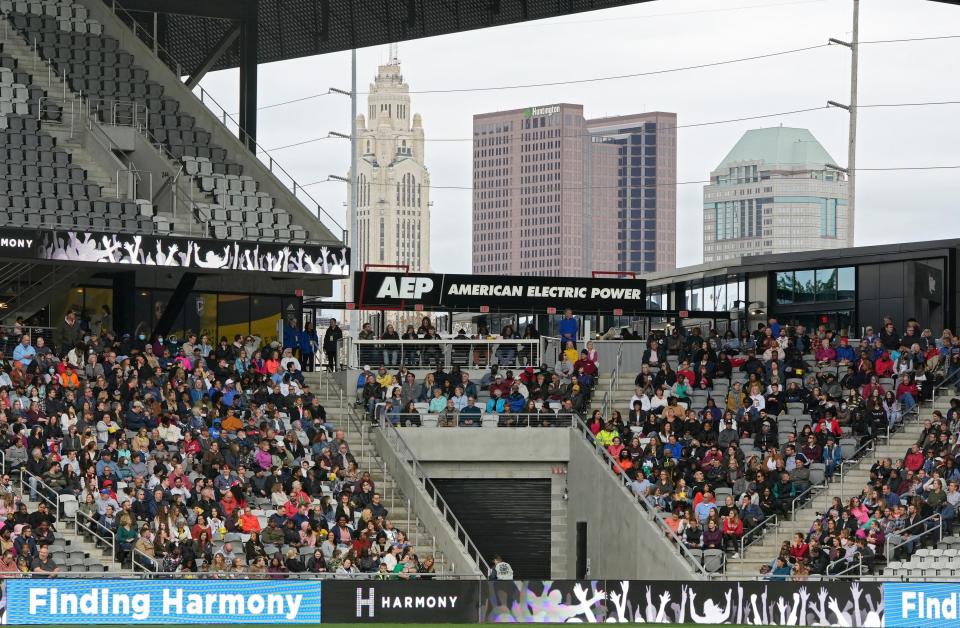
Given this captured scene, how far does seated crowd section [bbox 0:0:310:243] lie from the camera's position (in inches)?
1353

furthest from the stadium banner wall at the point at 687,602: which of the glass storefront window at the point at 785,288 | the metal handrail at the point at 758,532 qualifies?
the glass storefront window at the point at 785,288

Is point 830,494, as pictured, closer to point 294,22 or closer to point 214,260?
point 214,260

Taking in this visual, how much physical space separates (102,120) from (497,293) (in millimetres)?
10276

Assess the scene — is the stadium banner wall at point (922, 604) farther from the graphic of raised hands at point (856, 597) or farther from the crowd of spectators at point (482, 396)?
the crowd of spectators at point (482, 396)

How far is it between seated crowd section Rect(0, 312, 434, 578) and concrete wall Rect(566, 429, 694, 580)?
4.19 meters

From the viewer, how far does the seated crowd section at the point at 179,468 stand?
2630 centimetres

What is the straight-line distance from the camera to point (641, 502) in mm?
31156

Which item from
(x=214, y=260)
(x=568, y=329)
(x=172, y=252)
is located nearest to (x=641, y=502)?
(x=568, y=329)

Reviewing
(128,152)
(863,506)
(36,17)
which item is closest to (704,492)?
(863,506)

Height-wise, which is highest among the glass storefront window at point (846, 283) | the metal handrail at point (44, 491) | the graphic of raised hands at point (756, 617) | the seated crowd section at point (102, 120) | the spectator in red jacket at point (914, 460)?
the seated crowd section at point (102, 120)

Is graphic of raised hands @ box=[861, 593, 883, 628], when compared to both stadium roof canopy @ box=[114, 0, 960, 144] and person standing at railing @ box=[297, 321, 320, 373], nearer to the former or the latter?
person standing at railing @ box=[297, 321, 320, 373]

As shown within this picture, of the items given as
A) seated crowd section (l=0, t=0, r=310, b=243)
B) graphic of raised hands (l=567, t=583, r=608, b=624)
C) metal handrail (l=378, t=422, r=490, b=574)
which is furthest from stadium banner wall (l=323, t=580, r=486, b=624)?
seated crowd section (l=0, t=0, r=310, b=243)

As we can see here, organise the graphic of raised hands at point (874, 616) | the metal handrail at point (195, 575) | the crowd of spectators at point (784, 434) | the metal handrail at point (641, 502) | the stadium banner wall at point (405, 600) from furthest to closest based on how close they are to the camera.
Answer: the metal handrail at point (641, 502) → the crowd of spectators at point (784, 434) → the graphic of raised hands at point (874, 616) → the stadium banner wall at point (405, 600) → the metal handrail at point (195, 575)

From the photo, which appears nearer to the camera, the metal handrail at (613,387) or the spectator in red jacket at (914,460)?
the spectator in red jacket at (914,460)
